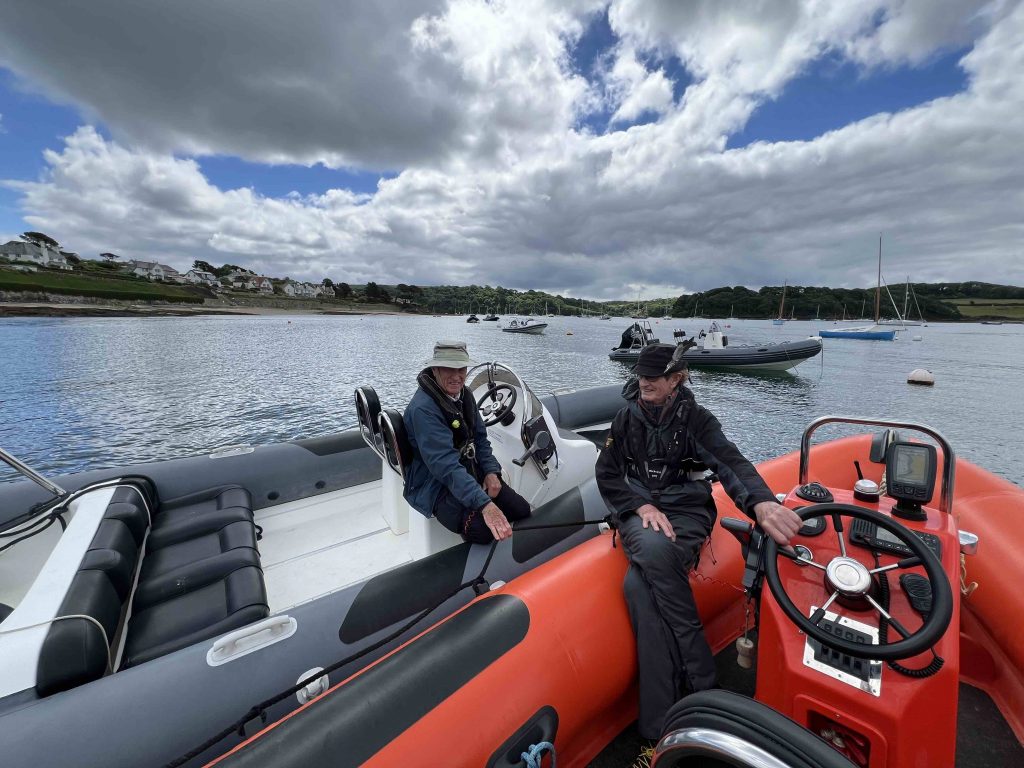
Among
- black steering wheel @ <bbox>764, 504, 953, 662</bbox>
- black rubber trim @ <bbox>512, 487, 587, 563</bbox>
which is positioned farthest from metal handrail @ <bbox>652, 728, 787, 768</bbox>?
black rubber trim @ <bbox>512, 487, 587, 563</bbox>

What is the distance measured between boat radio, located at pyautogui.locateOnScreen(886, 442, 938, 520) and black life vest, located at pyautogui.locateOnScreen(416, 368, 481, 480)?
7.60 ft

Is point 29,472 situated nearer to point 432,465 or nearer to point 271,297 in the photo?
point 432,465

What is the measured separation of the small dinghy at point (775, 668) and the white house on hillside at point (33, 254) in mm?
110364

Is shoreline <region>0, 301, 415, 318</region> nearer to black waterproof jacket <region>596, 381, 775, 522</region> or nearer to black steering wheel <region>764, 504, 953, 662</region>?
black waterproof jacket <region>596, 381, 775, 522</region>

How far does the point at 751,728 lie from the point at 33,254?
387ft

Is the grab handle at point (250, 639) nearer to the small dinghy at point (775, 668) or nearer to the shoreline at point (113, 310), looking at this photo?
the small dinghy at point (775, 668)

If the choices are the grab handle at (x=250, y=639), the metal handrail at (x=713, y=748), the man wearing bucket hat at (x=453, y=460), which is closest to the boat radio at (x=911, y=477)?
the metal handrail at (x=713, y=748)

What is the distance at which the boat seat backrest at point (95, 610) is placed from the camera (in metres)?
1.65

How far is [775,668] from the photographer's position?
1.61 metres

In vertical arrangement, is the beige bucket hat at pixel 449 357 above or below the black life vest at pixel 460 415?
above

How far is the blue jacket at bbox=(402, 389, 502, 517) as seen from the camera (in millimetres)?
2529

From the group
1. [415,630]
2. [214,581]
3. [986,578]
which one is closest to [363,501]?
[214,581]

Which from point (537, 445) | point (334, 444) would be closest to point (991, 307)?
point (537, 445)

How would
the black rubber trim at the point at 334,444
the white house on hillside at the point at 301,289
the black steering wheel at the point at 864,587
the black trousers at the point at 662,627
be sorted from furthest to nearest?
the white house on hillside at the point at 301,289 → the black rubber trim at the point at 334,444 → the black trousers at the point at 662,627 → the black steering wheel at the point at 864,587
